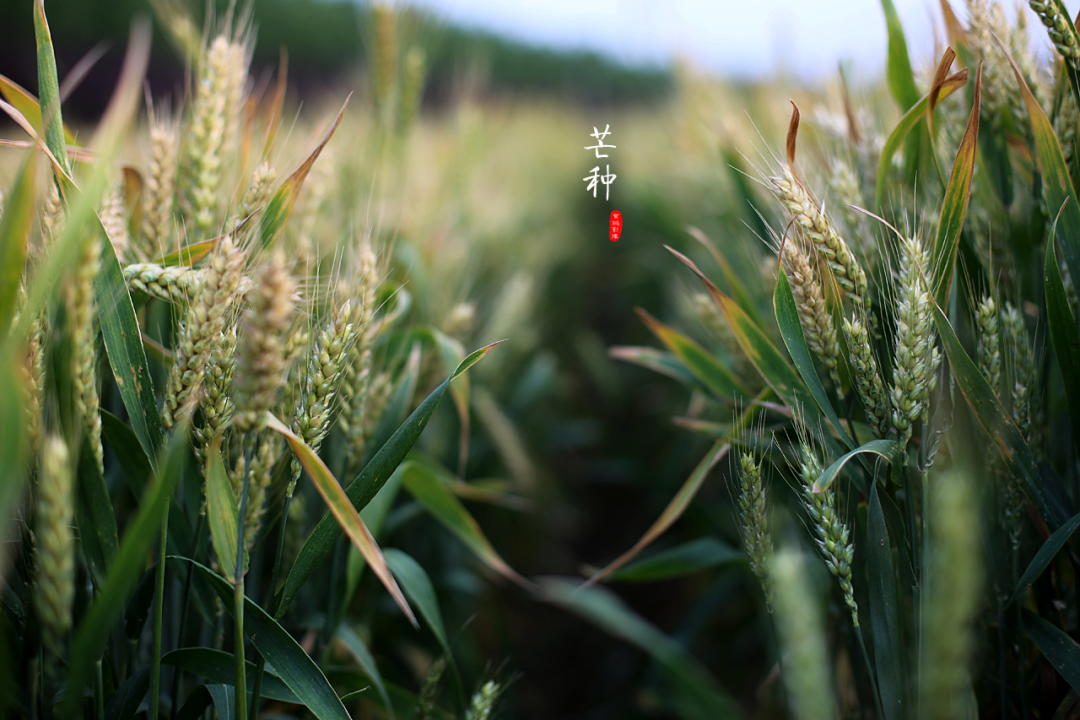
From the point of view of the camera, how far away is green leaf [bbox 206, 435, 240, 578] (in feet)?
1.72

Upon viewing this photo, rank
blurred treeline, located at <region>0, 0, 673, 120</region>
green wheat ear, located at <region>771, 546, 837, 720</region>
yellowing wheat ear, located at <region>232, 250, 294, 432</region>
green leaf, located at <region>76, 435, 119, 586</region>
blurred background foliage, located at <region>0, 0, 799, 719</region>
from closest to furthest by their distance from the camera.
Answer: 1. green wheat ear, located at <region>771, 546, 837, 720</region>
2. yellowing wheat ear, located at <region>232, 250, 294, 432</region>
3. green leaf, located at <region>76, 435, 119, 586</region>
4. blurred background foliage, located at <region>0, 0, 799, 719</region>
5. blurred treeline, located at <region>0, 0, 673, 120</region>

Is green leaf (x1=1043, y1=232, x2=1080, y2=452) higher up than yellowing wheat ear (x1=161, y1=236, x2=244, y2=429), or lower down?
higher up

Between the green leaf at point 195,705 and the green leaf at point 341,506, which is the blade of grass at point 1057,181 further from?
the green leaf at point 195,705

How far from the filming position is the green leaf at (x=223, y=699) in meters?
0.59

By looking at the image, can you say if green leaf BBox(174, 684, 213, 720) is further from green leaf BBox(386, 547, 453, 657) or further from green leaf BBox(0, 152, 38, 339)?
green leaf BBox(0, 152, 38, 339)

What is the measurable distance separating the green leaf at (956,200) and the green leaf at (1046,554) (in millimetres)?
277

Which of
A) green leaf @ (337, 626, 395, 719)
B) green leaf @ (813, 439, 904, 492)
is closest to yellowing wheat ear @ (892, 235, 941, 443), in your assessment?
green leaf @ (813, 439, 904, 492)

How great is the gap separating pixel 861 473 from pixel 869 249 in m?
0.33

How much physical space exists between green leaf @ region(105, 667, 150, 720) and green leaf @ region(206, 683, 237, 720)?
0.21 feet

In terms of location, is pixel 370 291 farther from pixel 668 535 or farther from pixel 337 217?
pixel 668 535

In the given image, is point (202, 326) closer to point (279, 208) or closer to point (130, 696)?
point (279, 208)

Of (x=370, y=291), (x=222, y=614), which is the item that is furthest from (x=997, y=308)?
(x=222, y=614)

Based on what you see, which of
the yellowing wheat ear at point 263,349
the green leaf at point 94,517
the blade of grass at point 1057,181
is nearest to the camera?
the yellowing wheat ear at point 263,349

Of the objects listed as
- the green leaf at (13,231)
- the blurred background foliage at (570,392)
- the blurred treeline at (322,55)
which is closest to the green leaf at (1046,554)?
the blurred background foliage at (570,392)
